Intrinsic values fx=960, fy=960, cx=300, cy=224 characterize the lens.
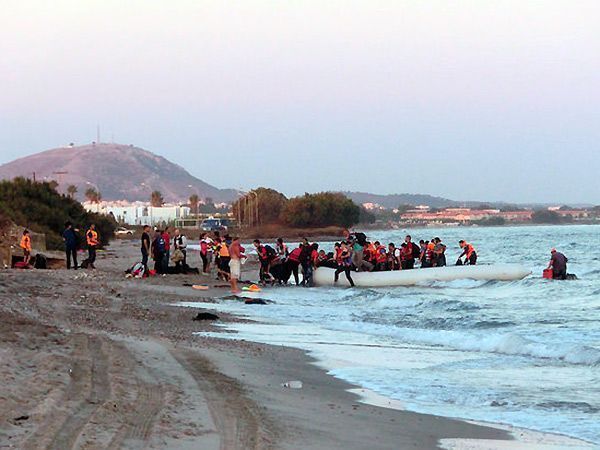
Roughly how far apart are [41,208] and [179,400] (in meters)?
45.6

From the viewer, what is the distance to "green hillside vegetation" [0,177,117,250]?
46800 millimetres

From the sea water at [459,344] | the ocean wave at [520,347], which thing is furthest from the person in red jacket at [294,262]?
the ocean wave at [520,347]

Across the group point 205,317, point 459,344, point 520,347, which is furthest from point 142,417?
point 205,317

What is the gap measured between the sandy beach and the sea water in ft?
1.99

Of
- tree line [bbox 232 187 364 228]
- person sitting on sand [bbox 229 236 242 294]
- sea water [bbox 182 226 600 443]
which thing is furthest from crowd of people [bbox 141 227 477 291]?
tree line [bbox 232 187 364 228]

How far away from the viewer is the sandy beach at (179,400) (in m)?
6.10

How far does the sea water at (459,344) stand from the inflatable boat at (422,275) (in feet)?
2.89

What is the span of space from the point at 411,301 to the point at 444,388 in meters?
14.1

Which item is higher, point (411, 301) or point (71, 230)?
point (71, 230)

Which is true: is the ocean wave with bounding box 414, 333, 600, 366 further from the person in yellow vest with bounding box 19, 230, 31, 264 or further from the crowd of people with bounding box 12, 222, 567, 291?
the person in yellow vest with bounding box 19, 230, 31, 264

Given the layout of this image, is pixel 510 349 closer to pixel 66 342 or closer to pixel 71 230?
pixel 66 342

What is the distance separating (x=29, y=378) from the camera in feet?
25.0

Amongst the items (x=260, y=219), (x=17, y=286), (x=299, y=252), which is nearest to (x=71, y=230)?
(x=299, y=252)

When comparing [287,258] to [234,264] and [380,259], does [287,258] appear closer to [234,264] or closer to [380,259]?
[380,259]
